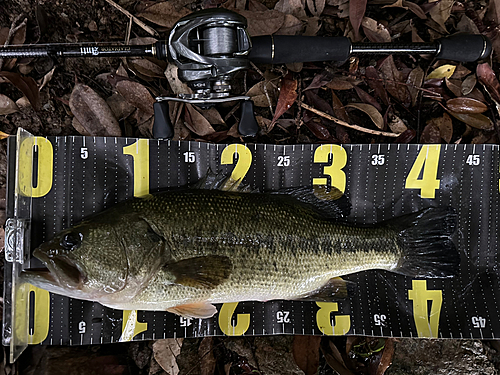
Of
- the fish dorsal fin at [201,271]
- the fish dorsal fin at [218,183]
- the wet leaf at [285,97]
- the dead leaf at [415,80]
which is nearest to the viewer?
the fish dorsal fin at [201,271]

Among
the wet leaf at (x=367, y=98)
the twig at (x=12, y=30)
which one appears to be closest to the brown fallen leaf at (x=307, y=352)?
the wet leaf at (x=367, y=98)

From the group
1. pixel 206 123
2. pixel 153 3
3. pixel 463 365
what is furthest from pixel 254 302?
A: pixel 153 3

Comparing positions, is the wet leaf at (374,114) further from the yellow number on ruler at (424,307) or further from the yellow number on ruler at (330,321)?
the yellow number on ruler at (330,321)

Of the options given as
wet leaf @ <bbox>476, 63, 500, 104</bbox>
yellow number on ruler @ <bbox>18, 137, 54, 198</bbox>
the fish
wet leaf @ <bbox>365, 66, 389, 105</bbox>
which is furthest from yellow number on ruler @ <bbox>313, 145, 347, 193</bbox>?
yellow number on ruler @ <bbox>18, 137, 54, 198</bbox>

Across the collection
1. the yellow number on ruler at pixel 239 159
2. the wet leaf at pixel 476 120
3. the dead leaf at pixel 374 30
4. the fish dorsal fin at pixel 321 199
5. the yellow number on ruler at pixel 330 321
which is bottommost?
the yellow number on ruler at pixel 330 321

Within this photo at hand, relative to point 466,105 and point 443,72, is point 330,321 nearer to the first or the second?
point 466,105

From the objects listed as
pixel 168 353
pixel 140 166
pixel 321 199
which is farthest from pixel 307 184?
pixel 168 353
